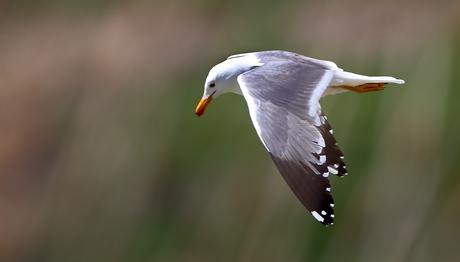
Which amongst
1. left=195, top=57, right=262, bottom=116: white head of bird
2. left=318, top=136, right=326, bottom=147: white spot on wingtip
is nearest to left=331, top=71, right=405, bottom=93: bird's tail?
left=195, top=57, right=262, bottom=116: white head of bird

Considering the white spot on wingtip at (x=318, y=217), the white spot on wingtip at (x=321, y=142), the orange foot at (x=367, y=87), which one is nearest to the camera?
the white spot on wingtip at (x=318, y=217)

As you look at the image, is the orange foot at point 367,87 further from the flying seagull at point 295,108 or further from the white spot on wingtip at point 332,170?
the white spot on wingtip at point 332,170

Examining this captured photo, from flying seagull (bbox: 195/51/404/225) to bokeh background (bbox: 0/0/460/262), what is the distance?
5.47ft

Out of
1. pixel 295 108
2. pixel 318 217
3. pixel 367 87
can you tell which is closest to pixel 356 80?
pixel 367 87

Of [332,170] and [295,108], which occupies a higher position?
[295,108]

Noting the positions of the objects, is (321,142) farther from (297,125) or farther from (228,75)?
(228,75)

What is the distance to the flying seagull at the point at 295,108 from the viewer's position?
3084mm

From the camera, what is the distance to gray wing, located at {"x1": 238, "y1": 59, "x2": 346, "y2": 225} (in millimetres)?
3074

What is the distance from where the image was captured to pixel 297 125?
320 cm

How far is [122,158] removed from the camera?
603 cm

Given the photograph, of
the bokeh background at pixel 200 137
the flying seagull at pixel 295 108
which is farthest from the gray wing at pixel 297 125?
the bokeh background at pixel 200 137

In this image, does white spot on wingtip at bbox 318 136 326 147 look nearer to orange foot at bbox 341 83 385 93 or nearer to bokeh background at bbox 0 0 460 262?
orange foot at bbox 341 83 385 93

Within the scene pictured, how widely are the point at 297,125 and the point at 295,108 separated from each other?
0.07 meters

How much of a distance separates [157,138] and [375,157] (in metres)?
1.12
